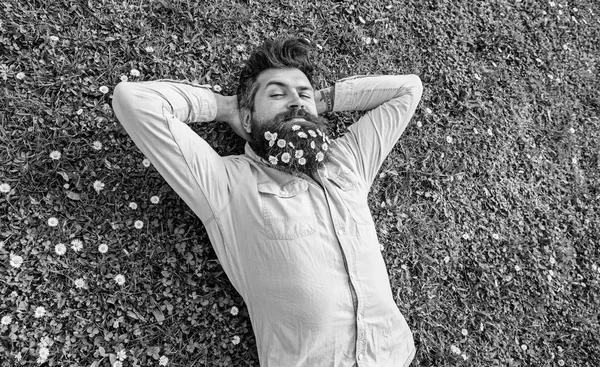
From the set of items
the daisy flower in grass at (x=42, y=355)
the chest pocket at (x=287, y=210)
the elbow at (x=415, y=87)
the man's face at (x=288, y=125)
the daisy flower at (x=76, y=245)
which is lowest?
the daisy flower in grass at (x=42, y=355)

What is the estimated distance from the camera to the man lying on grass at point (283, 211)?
2730 millimetres

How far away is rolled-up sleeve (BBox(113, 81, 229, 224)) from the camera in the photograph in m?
2.70

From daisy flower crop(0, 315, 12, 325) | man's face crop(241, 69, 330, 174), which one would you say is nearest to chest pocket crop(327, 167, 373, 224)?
man's face crop(241, 69, 330, 174)

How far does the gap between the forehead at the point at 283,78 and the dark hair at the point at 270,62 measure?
38mm

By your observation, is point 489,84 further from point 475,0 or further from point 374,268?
point 374,268

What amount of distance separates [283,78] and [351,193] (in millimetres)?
902

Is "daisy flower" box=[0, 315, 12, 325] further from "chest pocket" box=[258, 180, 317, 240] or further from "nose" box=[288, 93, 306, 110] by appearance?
"nose" box=[288, 93, 306, 110]

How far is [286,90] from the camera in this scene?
318cm

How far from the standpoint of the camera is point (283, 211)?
2822mm

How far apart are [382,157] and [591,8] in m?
4.51

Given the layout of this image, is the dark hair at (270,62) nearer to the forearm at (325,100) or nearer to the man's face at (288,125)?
the man's face at (288,125)

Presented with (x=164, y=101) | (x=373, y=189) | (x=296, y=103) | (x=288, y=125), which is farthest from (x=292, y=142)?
(x=373, y=189)

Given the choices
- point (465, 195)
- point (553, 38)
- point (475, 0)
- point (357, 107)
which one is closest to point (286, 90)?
point (357, 107)

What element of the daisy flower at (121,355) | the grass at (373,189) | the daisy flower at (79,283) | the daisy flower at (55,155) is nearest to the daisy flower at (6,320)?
the grass at (373,189)
